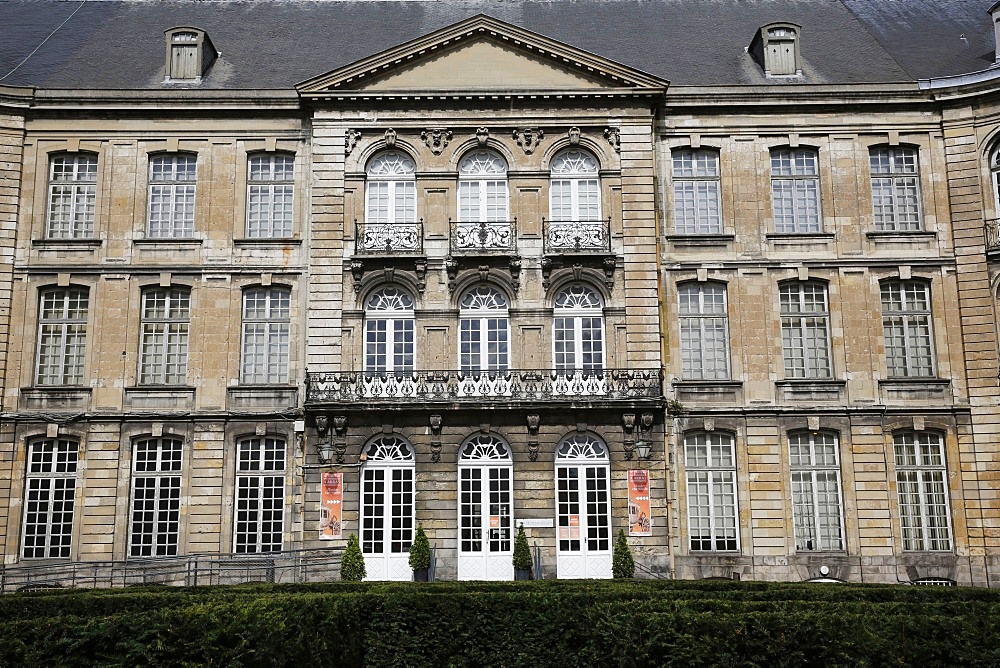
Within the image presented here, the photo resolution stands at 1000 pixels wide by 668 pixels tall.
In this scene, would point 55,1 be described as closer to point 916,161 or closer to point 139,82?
point 139,82

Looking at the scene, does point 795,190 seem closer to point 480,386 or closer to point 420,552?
point 480,386

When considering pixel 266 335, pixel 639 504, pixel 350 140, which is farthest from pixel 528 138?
pixel 639 504

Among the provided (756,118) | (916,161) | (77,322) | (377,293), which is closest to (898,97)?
(916,161)

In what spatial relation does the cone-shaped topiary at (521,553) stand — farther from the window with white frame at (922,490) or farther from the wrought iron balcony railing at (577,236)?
the window with white frame at (922,490)

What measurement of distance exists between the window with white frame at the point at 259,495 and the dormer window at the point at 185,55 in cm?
989

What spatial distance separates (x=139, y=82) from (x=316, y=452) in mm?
11020

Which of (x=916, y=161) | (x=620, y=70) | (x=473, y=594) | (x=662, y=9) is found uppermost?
(x=662, y=9)

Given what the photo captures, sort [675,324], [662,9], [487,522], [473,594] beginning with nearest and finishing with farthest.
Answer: [473,594]
[487,522]
[675,324]
[662,9]

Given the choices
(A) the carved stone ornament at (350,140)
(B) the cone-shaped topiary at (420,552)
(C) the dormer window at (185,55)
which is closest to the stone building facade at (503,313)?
(A) the carved stone ornament at (350,140)

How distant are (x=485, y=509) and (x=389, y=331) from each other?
489 centimetres

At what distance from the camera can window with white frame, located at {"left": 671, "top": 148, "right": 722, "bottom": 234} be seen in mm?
26266

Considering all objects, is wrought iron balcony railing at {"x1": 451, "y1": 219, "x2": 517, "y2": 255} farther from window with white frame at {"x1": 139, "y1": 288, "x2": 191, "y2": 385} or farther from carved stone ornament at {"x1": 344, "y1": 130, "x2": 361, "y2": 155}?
window with white frame at {"x1": 139, "y1": 288, "x2": 191, "y2": 385}

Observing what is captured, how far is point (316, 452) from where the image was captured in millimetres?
24219

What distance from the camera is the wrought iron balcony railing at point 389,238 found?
2525cm
